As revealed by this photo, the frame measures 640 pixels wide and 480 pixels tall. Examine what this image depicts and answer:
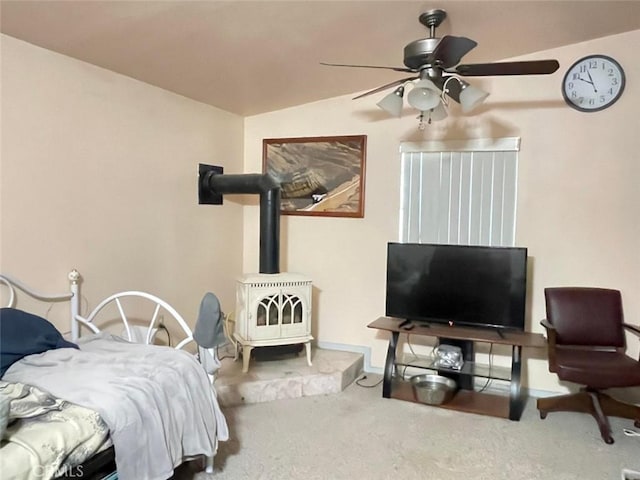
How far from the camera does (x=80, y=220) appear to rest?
280cm

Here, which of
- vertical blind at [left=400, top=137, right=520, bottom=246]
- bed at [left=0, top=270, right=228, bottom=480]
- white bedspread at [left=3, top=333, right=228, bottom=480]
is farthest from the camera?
vertical blind at [left=400, top=137, right=520, bottom=246]

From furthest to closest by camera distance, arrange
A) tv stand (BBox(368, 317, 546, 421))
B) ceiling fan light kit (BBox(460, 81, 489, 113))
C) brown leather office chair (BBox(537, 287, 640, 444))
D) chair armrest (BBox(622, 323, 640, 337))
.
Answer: tv stand (BBox(368, 317, 546, 421))
chair armrest (BBox(622, 323, 640, 337))
brown leather office chair (BBox(537, 287, 640, 444))
ceiling fan light kit (BBox(460, 81, 489, 113))

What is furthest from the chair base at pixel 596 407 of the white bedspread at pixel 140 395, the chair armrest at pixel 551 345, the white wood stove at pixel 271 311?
the white bedspread at pixel 140 395

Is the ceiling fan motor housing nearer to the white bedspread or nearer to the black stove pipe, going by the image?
the black stove pipe

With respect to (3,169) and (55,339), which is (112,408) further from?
(3,169)

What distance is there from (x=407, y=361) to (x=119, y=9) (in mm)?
2922

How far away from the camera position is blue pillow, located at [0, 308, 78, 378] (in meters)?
2.02

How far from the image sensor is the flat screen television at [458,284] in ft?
10.7

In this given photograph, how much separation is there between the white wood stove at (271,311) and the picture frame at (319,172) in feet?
2.80

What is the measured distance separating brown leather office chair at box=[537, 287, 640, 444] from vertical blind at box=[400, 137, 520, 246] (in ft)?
2.01

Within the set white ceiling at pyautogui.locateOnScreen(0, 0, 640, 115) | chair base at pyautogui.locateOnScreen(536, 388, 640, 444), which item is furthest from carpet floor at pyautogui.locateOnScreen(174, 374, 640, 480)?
white ceiling at pyautogui.locateOnScreen(0, 0, 640, 115)

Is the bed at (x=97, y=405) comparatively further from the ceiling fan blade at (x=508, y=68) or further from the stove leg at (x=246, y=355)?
the ceiling fan blade at (x=508, y=68)

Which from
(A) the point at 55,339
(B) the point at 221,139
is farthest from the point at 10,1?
(B) the point at 221,139

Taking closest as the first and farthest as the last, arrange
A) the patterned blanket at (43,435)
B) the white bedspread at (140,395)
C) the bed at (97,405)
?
the patterned blanket at (43,435) → the bed at (97,405) → the white bedspread at (140,395)
